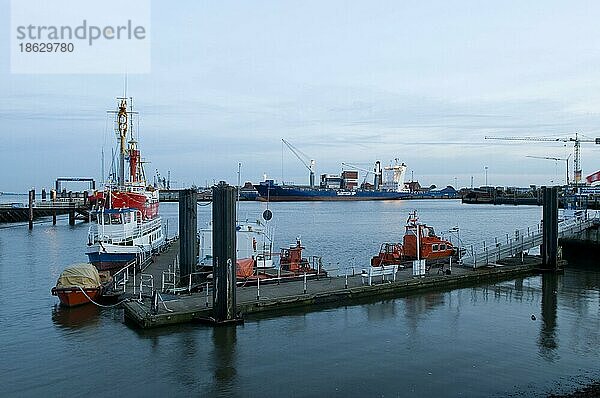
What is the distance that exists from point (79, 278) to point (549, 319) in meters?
19.6

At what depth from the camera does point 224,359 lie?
57.5 feet

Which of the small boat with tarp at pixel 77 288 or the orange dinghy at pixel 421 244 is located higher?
the orange dinghy at pixel 421 244

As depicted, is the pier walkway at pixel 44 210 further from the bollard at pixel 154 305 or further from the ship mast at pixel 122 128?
the bollard at pixel 154 305

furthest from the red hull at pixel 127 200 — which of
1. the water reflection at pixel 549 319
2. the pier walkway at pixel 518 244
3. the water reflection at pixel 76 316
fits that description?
the water reflection at pixel 549 319

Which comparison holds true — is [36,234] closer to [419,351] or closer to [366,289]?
[366,289]

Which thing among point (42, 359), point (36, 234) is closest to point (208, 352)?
point (42, 359)

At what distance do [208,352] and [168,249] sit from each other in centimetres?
2460

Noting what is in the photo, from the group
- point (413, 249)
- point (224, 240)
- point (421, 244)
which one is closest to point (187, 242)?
point (224, 240)

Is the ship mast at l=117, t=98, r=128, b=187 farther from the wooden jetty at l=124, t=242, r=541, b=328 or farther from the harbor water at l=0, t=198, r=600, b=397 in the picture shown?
the harbor water at l=0, t=198, r=600, b=397

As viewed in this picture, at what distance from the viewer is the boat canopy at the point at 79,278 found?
24.3 metres

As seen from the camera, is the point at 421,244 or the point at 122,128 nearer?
the point at 421,244

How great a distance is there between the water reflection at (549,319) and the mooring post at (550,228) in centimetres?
87

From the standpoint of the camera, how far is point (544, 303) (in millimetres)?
26250

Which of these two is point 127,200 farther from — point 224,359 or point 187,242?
point 224,359
